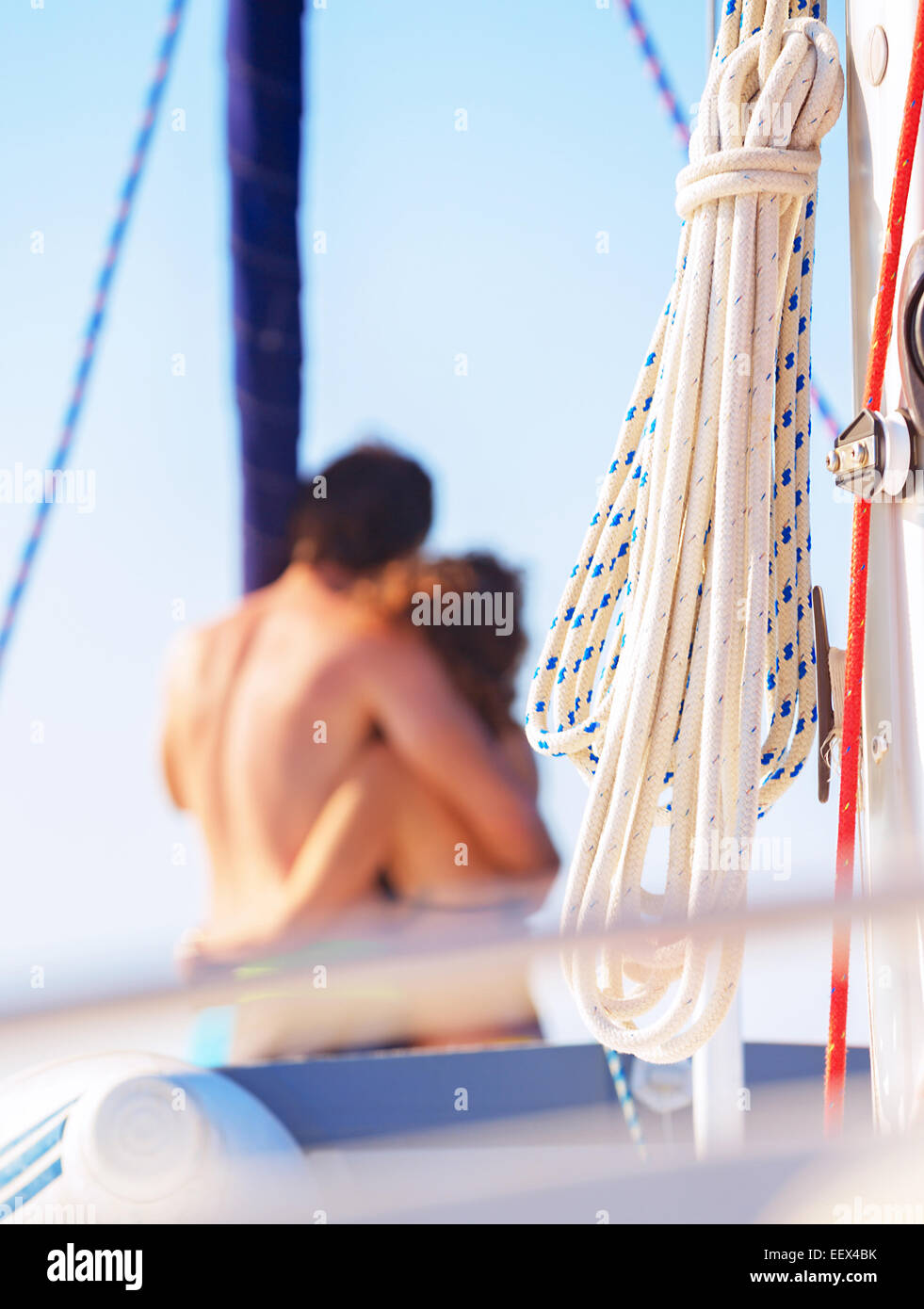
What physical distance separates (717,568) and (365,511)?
2240mm

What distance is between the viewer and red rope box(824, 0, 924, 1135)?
380mm

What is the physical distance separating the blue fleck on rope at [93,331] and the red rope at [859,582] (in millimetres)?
1708

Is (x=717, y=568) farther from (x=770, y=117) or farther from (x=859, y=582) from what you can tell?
(x=770, y=117)

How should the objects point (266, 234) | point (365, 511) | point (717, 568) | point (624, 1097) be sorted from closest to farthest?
point (717, 568), point (624, 1097), point (365, 511), point (266, 234)

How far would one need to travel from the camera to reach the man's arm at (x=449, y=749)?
2.07 m

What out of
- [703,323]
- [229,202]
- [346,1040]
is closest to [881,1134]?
[703,323]

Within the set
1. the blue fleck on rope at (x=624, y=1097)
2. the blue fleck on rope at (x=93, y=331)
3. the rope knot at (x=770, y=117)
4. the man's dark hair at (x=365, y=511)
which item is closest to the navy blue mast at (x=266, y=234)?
the man's dark hair at (x=365, y=511)

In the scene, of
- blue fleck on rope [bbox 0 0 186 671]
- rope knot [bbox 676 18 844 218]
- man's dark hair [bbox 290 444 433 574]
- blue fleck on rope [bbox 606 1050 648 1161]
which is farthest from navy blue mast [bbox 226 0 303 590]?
rope knot [bbox 676 18 844 218]

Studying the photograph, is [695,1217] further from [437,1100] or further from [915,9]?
[437,1100]

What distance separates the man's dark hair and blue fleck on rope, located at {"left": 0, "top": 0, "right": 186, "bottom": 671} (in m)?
0.52

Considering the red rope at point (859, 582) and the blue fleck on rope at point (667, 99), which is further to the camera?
the blue fleck on rope at point (667, 99)

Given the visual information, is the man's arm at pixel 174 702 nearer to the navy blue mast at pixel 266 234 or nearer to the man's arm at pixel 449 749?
the man's arm at pixel 449 749

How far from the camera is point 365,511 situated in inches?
102

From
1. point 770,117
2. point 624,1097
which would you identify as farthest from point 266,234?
point 770,117
